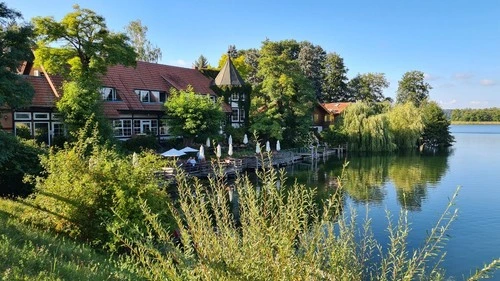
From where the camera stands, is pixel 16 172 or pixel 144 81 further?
pixel 144 81

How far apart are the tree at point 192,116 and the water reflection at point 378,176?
21.7 ft

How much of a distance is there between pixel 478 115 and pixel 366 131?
125m

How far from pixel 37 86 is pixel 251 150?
16.0m

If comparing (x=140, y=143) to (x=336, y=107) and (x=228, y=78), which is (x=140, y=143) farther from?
(x=336, y=107)

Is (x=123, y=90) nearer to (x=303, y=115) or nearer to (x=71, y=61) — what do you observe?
(x=71, y=61)

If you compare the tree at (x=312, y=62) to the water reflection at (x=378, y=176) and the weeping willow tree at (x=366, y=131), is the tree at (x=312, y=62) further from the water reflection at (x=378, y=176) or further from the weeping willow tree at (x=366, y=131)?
the water reflection at (x=378, y=176)

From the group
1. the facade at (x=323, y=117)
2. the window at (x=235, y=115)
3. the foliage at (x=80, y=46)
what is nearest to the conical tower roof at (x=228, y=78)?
the window at (x=235, y=115)

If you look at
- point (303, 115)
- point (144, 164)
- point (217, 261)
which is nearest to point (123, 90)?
point (303, 115)

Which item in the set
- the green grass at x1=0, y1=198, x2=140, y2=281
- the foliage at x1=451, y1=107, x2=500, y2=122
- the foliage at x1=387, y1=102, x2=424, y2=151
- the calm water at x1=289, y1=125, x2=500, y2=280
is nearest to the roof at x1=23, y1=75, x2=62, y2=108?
the calm water at x1=289, y1=125, x2=500, y2=280

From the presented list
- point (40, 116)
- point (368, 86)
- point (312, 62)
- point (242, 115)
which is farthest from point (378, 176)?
point (368, 86)

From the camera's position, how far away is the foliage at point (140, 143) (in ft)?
82.6

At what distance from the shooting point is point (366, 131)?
44.7 metres

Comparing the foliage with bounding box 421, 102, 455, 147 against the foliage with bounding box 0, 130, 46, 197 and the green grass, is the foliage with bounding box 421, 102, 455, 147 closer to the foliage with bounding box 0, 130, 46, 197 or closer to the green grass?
the foliage with bounding box 0, 130, 46, 197

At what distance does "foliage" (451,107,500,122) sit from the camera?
464ft
